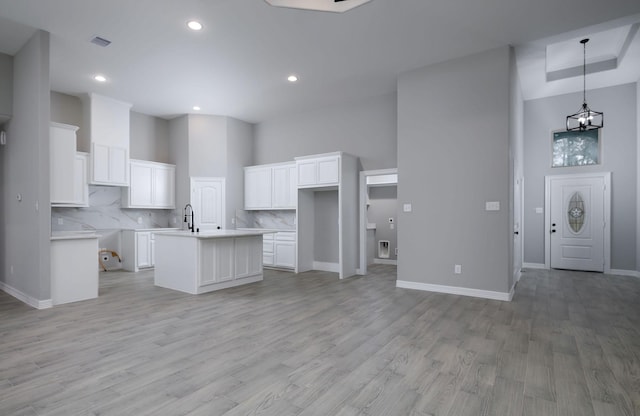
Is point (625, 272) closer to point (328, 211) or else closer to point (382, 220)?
point (382, 220)

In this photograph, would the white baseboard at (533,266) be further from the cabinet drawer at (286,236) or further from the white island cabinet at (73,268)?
the white island cabinet at (73,268)

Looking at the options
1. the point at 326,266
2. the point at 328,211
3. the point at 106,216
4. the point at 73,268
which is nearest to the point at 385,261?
the point at 326,266

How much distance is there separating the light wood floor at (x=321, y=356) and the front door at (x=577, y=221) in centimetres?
261

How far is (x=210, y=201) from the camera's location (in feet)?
26.1

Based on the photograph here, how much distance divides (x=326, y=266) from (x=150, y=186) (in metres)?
4.43

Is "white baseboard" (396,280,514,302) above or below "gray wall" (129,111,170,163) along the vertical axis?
below

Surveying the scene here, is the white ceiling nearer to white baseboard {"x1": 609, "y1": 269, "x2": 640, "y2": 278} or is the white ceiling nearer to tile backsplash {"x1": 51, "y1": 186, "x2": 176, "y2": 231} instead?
tile backsplash {"x1": 51, "y1": 186, "x2": 176, "y2": 231}

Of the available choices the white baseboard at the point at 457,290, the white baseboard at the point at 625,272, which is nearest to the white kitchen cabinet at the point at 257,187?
the white baseboard at the point at 457,290

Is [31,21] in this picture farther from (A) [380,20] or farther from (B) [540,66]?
(B) [540,66]

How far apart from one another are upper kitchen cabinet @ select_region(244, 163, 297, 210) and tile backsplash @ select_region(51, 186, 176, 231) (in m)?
1.86

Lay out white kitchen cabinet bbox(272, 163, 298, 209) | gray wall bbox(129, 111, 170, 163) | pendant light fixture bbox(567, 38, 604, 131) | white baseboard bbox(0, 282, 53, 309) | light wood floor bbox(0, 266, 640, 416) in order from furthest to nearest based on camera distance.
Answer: gray wall bbox(129, 111, 170, 163), white kitchen cabinet bbox(272, 163, 298, 209), pendant light fixture bbox(567, 38, 604, 131), white baseboard bbox(0, 282, 53, 309), light wood floor bbox(0, 266, 640, 416)

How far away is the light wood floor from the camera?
6.91 ft

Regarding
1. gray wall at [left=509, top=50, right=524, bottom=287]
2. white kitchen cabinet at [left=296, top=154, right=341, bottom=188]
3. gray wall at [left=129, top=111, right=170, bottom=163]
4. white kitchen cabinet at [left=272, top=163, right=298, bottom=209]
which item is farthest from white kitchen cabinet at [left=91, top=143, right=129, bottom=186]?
gray wall at [left=509, top=50, right=524, bottom=287]

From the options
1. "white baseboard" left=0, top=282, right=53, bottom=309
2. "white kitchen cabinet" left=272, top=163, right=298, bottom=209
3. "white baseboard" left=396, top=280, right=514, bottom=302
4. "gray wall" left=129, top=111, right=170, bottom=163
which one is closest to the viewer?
"white baseboard" left=0, top=282, right=53, bottom=309
